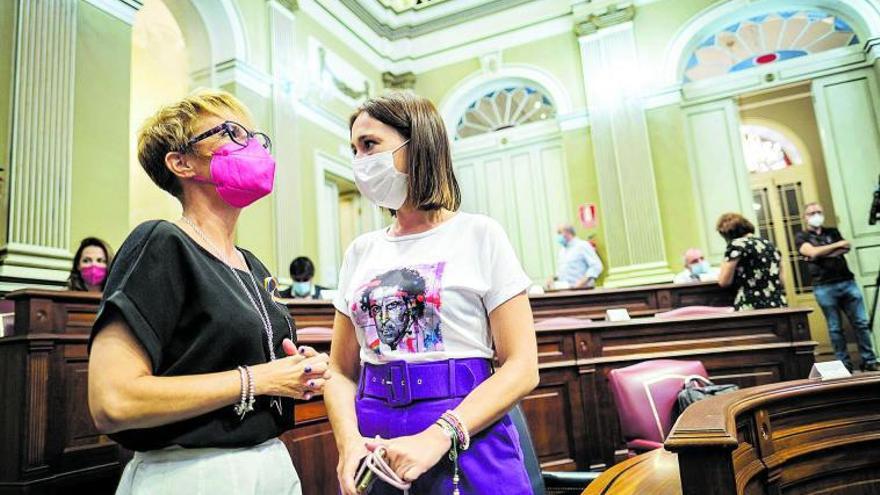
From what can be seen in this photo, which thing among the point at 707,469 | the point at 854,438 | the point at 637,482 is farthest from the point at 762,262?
the point at 707,469

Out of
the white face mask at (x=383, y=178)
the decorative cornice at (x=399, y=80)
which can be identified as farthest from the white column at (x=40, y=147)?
the decorative cornice at (x=399, y=80)

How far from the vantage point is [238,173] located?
108 centimetres

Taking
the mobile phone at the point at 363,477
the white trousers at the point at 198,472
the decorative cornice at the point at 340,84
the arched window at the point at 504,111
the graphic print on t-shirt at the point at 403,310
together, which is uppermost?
the decorative cornice at the point at 340,84

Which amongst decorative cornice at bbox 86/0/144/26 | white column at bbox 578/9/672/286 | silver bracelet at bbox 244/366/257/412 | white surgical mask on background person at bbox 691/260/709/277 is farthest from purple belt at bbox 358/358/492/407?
white column at bbox 578/9/672/286

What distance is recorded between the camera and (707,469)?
1117 mm

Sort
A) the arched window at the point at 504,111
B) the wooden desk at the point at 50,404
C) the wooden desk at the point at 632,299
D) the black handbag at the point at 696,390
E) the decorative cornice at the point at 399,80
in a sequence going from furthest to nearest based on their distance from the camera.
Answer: the decorative cornice at the point at 399,80 → the arched window at the point at 504,111 → the wooden desk at the point at 632,299 → the wooden desk at the point at 50,404 → the black handbag at the point at 696,390

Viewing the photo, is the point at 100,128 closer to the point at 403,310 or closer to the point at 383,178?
the point at 383,178

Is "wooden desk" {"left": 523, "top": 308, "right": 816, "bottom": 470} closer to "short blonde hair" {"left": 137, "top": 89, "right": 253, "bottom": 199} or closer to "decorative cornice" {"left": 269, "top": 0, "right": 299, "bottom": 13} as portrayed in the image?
"short blonde hair" {"left": 137, "top": 89, "right": 253, "bottom": 199}

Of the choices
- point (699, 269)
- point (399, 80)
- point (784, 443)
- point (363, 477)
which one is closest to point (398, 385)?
point (363, 477)

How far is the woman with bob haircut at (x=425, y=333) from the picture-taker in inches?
38.4

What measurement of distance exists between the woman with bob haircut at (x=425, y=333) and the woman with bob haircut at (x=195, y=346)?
13cm

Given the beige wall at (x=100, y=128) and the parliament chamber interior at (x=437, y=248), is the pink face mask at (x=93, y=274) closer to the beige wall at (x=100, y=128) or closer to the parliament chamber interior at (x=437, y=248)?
the parliament chamber interior at (x=437, y=248)

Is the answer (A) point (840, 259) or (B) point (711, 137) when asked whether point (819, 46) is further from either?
(A) point (840, 259)

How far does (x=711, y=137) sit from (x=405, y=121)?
717cm
